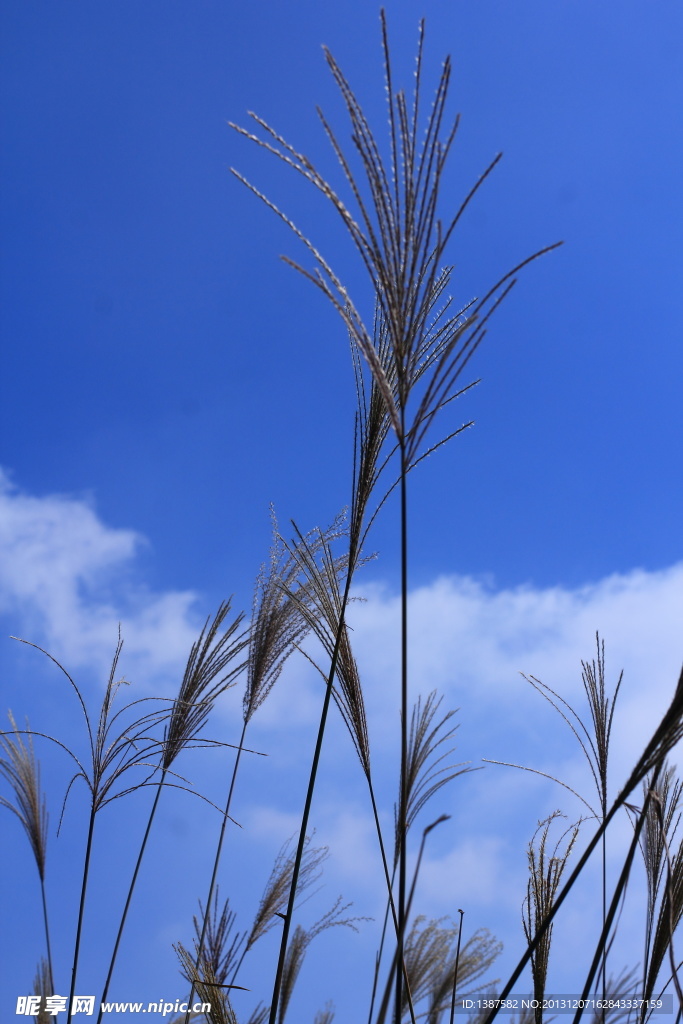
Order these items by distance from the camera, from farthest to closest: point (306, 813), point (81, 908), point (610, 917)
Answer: point (81, 908) → point (306, 813) → point (610, 917)

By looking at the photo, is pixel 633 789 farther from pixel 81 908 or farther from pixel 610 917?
pixel 81 908

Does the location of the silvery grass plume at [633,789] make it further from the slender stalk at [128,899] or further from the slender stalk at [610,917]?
the slender stalk at [128,899]

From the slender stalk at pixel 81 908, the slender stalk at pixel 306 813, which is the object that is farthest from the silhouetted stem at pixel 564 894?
the slender stalk at pixel 81 908

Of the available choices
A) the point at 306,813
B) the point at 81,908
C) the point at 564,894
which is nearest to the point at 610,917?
the point at 564,894

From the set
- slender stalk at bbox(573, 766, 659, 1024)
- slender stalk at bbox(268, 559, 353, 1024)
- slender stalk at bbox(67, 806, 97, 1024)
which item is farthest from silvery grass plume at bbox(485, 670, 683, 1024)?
slender stalk at bbox(67, 806, 97, 1024)

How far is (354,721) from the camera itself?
1.92 meters

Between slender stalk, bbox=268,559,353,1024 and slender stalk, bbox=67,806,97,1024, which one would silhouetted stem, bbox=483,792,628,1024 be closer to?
slender stalk, bbox=268,559,353,1024

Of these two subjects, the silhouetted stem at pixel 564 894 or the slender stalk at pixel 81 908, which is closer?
the silhouetted stem at pixel 564 894

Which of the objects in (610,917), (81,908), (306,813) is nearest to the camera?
(610,917)

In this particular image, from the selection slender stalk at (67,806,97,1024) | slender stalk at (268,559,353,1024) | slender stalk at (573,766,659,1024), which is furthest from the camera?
slender stalk at (67,806,97,1024)

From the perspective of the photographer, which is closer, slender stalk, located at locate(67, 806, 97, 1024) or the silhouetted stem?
the silhouetted stem

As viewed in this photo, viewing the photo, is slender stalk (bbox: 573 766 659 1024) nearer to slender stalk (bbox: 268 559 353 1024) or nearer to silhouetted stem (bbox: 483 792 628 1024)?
silhouetted stem (bbox: 483 792 628 1024)

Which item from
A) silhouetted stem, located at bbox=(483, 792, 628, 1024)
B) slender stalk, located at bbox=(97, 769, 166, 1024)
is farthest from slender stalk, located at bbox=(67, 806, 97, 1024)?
silhouetted stem, located at bbox=(483, 792, 628, 1024)

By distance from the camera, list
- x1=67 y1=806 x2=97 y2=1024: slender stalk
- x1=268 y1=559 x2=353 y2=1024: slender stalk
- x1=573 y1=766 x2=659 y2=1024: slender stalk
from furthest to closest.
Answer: x1=67 y1=806 x2=97 y2=1024: slender stalk < x1=268 y1=559 x2=353 y2=1024: slender stalk < x1=573 y1=766 x2=659 y2=1024: slender stalk
